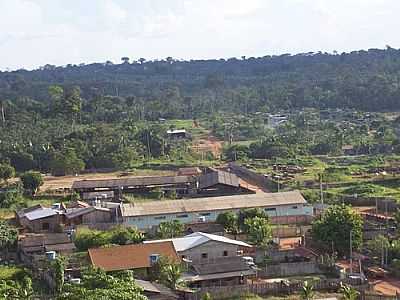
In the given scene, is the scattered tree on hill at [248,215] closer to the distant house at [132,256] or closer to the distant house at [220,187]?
the distant house at [132,256]

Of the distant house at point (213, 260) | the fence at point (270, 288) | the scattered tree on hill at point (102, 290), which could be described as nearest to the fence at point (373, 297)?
the fence at point (270, 288)

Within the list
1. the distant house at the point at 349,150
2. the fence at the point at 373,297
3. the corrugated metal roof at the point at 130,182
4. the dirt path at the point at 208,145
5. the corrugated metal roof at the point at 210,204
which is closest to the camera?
the fence at the point at 373,297

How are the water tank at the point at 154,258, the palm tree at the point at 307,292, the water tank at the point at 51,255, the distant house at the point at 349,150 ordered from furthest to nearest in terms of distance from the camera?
the distant house at the point at 349,150 → the water tank at the point at 51,255 → the water tank at the point at 154,258 → the palm tree at the point at 307,292

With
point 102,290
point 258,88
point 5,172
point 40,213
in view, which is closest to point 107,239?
point 40,213

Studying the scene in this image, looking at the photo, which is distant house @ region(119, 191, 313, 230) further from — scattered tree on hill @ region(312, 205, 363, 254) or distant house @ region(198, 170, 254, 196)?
scattered tree on hill @ region(312, 205, 363, 254)

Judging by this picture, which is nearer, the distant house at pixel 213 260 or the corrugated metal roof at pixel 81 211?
the distant house at pixel 213 260

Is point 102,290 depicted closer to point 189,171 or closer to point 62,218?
point 62,218

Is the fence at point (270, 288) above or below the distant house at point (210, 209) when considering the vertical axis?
below

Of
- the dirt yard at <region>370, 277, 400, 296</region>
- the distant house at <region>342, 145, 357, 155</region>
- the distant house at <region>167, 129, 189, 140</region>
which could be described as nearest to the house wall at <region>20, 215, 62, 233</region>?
the dirt yard at <region>370, 277, 400, 296</region>
